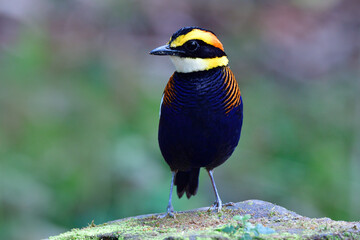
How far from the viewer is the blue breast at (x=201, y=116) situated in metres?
4.80

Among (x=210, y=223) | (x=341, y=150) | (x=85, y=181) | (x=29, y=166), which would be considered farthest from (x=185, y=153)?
(x=341, y=150)

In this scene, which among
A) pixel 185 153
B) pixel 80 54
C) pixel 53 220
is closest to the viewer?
pixel 185 153

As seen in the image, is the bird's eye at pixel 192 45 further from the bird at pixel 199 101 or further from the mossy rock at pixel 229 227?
the mossy rock at pixel 229 227

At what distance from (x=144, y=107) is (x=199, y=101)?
3.39 meters

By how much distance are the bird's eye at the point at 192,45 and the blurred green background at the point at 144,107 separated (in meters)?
2.53

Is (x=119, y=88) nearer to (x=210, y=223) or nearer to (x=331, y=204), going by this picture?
(x=331, y=204)

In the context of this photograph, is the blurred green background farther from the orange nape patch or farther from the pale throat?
the orange nape patch

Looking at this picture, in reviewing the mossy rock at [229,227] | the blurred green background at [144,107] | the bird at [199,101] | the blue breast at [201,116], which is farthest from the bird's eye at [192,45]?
the blurred green background at [144,107]

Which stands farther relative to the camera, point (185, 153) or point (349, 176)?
point (349, 176)

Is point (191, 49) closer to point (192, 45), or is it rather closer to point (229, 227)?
point (192, 45)

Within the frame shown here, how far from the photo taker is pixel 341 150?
28.1 feet

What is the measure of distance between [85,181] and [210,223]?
301 cm

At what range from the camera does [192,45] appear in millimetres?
4820

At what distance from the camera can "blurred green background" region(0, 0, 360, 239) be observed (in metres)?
7.00
